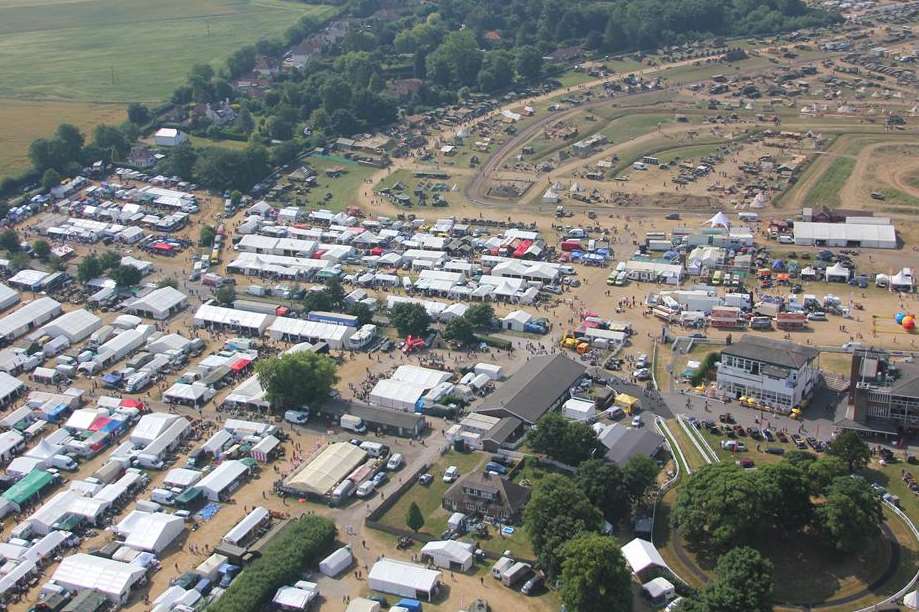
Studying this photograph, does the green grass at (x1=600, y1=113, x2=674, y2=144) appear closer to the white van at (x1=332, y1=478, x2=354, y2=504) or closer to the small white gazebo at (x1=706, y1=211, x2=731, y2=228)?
the small white gazebo at (x1=706, y1=211, x2=731, y2=228)

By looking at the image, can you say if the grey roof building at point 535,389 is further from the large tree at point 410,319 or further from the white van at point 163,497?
the white van at point 163,497

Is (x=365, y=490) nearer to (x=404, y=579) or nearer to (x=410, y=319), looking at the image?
(x=404, y=579)

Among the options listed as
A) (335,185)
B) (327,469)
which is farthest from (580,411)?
(335,185)

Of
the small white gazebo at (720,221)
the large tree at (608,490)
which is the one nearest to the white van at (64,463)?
the large tree at (608,490)

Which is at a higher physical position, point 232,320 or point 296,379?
point 296,379

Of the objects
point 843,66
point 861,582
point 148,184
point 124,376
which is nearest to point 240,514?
point 124,376
